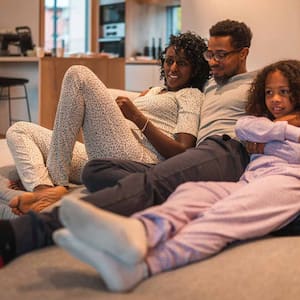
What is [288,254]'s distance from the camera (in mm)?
1420

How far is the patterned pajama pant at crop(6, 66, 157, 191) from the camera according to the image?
2008mm

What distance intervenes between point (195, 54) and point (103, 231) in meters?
1.40

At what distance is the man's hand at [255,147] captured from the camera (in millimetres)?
1790

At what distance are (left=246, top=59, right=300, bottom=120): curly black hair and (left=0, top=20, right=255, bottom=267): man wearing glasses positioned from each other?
126 millimetres

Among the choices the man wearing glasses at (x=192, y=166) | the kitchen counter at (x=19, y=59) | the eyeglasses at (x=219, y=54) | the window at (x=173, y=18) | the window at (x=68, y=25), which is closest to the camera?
the man wearing glasses at (x=192, y=166)

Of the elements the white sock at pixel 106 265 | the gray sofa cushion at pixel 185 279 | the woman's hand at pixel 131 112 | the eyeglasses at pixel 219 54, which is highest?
the eyeglasses at pixel 219 54

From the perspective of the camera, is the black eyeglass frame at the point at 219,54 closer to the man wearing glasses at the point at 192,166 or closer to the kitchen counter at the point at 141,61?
the man wearing glasses at the point at 192,166

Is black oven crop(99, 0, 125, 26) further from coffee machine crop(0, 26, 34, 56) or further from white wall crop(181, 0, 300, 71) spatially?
white wall crop(181, 0, 300, 71)

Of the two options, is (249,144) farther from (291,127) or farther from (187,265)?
(187,265)

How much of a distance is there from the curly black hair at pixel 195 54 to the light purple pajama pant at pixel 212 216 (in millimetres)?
856

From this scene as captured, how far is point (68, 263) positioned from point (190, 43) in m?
1.32

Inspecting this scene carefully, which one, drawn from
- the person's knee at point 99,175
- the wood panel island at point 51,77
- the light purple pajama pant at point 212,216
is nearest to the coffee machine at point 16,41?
the wood panel island at point 51,77

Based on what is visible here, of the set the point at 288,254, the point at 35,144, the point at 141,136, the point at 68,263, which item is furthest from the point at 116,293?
the point at 35,144

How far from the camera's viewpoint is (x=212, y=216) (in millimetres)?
1344
